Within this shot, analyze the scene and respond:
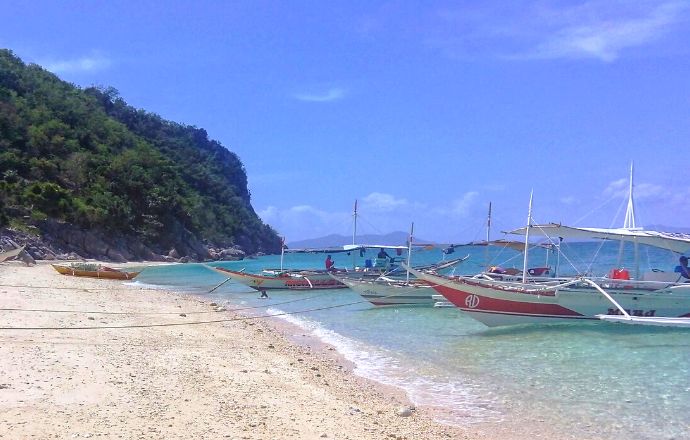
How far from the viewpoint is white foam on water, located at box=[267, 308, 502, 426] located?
941 cm

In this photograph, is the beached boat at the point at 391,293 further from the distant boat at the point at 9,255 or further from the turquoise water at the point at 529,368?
the distant boat at the point at 9,255

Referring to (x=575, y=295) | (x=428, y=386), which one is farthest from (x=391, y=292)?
(x=428, y=386)

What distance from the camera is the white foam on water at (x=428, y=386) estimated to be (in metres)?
9.41

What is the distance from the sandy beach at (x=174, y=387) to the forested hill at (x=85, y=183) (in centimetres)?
4186

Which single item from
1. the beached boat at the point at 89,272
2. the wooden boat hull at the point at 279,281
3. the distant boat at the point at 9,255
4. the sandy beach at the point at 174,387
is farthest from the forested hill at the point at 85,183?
the sandy beach at the point at 174,387

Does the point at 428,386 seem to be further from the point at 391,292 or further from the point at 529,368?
the point at 391,292

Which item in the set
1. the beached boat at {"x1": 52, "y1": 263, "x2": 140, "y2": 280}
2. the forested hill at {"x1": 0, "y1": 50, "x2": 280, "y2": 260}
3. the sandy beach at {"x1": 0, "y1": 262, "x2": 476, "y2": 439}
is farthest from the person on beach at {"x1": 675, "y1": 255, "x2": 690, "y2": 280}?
the forested hill at {"x1": 0, "y1": 50, "x2": 280, "y2": 260}

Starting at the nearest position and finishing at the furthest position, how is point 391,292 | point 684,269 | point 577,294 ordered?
1. point 577,294
2. point 684,269
3. point 391,292

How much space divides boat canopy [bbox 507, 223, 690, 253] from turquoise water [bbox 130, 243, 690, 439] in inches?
130

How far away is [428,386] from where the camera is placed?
1120 centimetres

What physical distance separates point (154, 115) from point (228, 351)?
120 metres

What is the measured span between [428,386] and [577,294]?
34.5 ft

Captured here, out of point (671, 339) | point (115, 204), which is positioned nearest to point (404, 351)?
point (671, 339)

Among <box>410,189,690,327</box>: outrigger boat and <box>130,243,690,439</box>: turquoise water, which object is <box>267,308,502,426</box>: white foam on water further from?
<box>410,189,690,327</box>: outrigger boat
